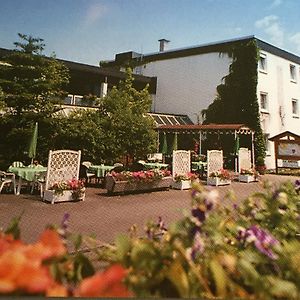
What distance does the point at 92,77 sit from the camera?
16.2m

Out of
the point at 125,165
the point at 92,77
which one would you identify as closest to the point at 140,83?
the point at 92,77

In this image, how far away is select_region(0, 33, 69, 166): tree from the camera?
8.65 m

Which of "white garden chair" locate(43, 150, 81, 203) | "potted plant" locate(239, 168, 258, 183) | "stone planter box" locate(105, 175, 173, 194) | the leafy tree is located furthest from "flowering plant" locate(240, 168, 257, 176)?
"white garden chair" locate(43, 150, 81, 203)

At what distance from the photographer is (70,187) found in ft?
21.2

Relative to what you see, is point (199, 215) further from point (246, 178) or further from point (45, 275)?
point (246, 178)

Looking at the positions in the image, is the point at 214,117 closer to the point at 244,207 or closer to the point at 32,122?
the point at 32,122

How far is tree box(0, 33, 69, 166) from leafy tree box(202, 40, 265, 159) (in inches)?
407

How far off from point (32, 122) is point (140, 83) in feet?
35.4

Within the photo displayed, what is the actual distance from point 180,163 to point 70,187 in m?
→ 4.19

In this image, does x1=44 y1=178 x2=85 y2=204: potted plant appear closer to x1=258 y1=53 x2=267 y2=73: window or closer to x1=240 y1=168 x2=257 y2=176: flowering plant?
x1=240 y1=168 x2=257 y2=176: flowering plant

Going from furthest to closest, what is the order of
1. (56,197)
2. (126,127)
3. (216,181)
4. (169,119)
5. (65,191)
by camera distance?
(169,119) → (126,127) → (216,181) → (65,191) → (56,197)

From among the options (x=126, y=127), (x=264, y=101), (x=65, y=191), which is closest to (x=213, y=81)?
(x=264, y=101)

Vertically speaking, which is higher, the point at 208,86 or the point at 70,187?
the point at 208,86

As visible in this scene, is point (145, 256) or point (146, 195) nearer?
point (145, 256)
